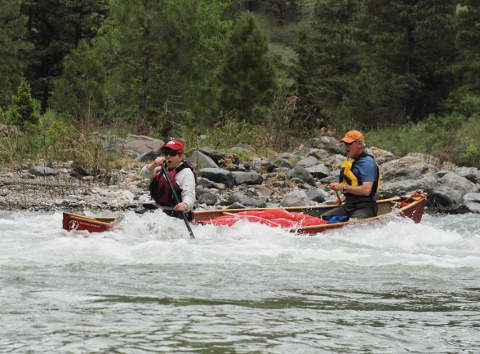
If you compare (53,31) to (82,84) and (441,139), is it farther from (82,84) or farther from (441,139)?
(441,139)

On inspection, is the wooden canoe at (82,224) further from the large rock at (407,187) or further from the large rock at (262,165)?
the large rock at (262,165)

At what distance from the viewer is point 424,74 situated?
30250 mm

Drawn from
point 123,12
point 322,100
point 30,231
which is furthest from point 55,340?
point 322,100

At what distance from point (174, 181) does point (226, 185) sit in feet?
19.8

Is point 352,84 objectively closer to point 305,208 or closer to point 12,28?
point 12,28

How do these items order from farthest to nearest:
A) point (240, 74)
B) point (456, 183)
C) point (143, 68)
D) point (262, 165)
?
point (240, 74), point (143, 68), point (262, 165), point (456, 183)

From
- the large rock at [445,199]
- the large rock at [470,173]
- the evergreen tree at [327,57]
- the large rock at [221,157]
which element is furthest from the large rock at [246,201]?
the evergreen tree at [327,57]

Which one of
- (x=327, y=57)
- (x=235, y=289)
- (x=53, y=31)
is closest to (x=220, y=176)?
(x=235, y=289)

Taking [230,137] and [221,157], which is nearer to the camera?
[221,157]

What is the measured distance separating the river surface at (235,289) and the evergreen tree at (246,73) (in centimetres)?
1834

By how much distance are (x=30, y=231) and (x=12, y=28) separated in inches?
927

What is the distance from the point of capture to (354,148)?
31.0ft

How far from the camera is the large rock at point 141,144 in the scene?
60.0 ft

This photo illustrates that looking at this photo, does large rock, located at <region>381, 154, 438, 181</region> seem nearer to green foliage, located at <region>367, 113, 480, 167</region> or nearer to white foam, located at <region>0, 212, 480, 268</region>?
green foliage, located at <region>367, 113, 480, 167</region>
